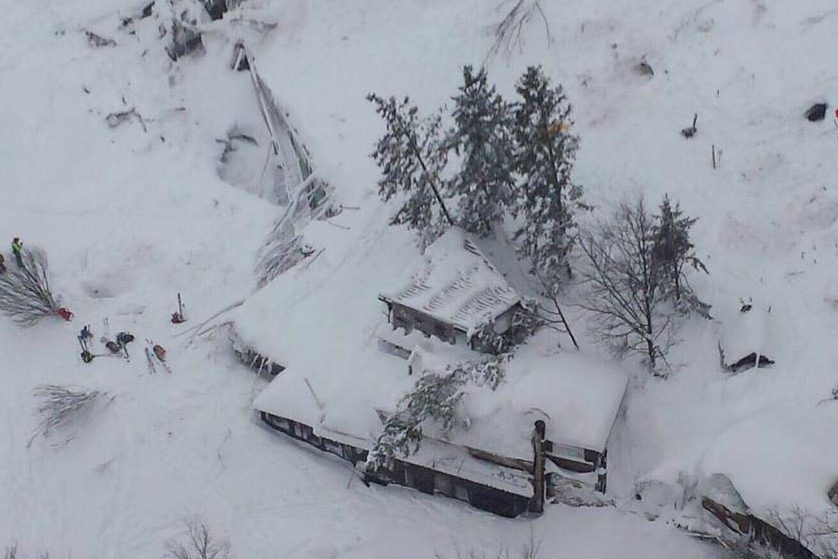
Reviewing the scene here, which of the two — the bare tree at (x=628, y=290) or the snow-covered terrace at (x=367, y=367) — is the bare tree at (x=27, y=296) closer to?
the snow-covered terrace at (x=367, y=367)

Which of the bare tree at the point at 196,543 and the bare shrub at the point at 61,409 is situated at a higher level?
the bare shrub at the point at 61,409

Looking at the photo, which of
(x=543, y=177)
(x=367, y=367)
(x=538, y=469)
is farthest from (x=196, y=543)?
(x=543, y=177)

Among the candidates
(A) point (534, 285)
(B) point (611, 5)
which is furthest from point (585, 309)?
(B) point (611, 5)

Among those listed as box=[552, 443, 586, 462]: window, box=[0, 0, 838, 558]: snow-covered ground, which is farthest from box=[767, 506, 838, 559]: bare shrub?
box=[552, 443, 586, 462]: window

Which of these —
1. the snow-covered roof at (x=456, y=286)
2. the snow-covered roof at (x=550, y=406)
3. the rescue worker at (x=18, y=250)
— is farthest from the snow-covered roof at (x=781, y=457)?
the rescue worker at (x=18, y=250)

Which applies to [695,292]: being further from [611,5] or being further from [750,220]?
[611,5]

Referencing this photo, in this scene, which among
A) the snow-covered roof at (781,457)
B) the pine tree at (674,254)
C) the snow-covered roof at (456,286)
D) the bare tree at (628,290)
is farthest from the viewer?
the snow-covered roof at (456,286)

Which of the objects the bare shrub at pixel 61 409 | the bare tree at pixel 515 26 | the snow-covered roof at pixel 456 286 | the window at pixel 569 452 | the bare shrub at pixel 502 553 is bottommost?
the bare shrub at pixel 61 409
